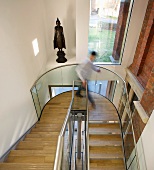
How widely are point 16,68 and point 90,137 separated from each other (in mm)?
3177

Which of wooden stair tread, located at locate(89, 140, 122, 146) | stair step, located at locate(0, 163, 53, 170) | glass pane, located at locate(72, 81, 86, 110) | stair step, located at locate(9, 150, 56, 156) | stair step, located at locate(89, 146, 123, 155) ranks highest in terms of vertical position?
stair step, located at locate(0, 163, 53, 170)

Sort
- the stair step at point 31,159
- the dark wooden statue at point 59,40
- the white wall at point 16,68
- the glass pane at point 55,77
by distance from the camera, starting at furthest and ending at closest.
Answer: the glass pane at point 55,77 → the dark wooden statue at point 59,40 → the white wall at point 16,68 → the stair step at point 31,159

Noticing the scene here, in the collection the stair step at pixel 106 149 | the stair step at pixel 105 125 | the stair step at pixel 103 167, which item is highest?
the stair step at pixel 105 125

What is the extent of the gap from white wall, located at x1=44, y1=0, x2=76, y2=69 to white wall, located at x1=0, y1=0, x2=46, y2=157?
47.0 inches

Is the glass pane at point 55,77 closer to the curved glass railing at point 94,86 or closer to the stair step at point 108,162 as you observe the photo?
the curved glass railing at point 94,86

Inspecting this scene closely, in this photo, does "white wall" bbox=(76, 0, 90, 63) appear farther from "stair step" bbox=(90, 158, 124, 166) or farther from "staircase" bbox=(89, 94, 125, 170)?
"stair step" bbox=(90, 158, 124, 166)

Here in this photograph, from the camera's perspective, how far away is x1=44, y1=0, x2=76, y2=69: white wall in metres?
5.57

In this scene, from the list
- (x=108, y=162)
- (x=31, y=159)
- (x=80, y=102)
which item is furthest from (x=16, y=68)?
(x=108, y=162)

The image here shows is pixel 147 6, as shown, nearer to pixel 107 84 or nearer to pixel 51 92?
pixel 107 84

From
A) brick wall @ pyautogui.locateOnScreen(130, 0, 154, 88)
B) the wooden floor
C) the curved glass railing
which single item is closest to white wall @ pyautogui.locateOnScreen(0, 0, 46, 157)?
the wooden floor

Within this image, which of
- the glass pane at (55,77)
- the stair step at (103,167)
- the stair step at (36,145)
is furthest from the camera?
the glass pane at (55,77)

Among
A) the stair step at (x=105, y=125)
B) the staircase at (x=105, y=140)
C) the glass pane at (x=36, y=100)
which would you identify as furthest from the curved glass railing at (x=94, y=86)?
the staircase at (x=105, y=140)

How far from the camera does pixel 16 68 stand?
3279mm

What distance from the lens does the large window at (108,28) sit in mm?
5062
